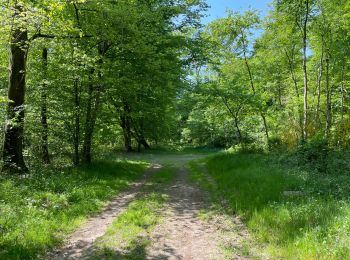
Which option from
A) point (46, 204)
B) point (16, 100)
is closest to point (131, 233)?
point (46, 204)

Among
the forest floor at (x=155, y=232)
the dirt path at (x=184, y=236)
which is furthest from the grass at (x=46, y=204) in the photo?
the dirt path at (x=184, y=236)

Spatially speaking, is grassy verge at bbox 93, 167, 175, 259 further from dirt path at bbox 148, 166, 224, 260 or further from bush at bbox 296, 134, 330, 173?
bush at bbox 296, 134, 330, 173

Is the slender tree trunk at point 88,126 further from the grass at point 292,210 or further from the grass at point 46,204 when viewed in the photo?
the grass at point 292,210

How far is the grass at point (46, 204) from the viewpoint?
5.59 m

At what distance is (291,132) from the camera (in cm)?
1894

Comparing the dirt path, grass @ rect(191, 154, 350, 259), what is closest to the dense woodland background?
grass @ rect(191, 154, 350, 259)

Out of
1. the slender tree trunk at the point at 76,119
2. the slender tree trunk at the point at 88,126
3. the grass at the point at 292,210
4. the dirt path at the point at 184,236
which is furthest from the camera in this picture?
the slender tree trunk at the point at 88,126

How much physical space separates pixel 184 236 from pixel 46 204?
3.69 metres

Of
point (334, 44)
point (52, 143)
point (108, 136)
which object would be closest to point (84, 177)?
point (52, 143)

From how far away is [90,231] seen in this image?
6.68m

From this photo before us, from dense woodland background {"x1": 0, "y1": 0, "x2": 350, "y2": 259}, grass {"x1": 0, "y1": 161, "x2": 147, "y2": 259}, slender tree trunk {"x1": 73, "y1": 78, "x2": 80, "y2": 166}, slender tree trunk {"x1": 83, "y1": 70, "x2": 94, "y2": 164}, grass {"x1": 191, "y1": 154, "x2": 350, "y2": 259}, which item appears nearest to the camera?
grass {"x1": 191, "y1": 154, "x2": 350, "y2": 259}

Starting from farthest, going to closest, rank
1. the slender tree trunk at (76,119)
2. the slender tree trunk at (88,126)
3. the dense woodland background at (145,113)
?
the slender tree trunk at (88,126) < the slender tree trunk at (76,119) < the dense woodland background at (145,113)

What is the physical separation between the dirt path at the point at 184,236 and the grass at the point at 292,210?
2.73 ft

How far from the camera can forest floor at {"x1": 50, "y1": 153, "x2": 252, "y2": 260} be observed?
550 centimetres
